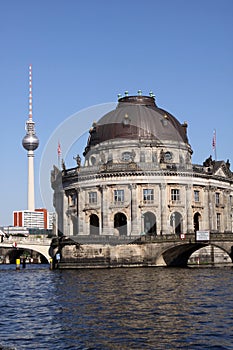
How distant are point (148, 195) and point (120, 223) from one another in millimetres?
7762

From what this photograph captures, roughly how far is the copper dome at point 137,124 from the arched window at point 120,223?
1394 cm

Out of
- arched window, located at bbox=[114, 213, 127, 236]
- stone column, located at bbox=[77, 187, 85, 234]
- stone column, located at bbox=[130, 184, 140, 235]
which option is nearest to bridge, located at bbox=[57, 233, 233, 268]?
stone column, located at bbox=[130, 184, 140, 235]

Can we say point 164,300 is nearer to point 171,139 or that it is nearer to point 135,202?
point 135,202

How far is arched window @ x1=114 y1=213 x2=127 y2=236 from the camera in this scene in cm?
10022

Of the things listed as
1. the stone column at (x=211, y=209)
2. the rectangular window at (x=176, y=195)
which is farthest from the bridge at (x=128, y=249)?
the stone column at (x=211, y=209)

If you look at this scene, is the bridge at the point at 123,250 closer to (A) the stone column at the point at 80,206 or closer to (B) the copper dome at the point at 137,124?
(A) the stone column at the point at 80,206

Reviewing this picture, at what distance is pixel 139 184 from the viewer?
9719 centimetres

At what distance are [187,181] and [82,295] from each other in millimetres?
56145

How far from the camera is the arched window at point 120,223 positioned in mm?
100225

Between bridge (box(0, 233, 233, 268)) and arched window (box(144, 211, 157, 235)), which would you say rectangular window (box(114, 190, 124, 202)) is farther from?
bridge (box(0, 233, 233, 268))

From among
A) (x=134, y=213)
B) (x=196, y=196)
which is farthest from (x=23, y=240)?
(x=196, y=196)

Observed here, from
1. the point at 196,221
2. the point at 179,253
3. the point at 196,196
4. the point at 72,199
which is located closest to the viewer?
the point at 179,253

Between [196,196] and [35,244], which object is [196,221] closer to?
[196,196]

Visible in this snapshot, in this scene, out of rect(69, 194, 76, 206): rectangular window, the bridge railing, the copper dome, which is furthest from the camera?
the copper dome
